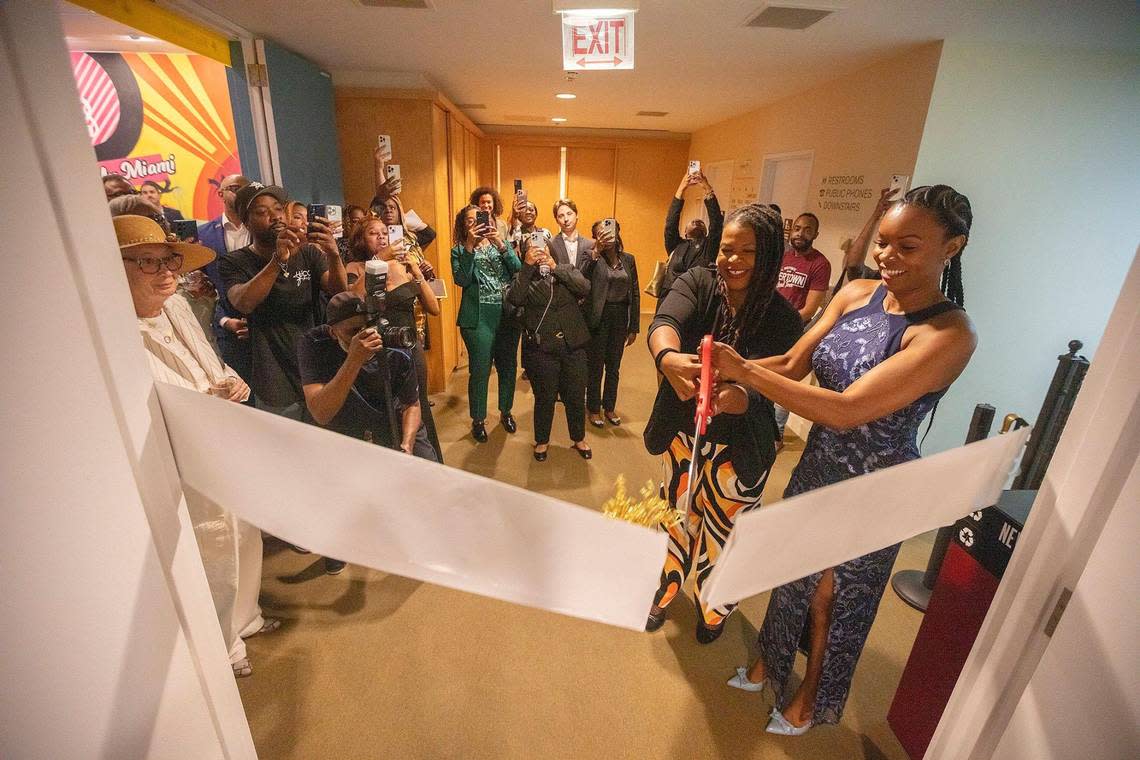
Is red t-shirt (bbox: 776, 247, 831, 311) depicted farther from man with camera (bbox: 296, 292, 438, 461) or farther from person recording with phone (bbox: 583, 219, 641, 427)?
man with camera (bbox: 296, 292, 438, 461)

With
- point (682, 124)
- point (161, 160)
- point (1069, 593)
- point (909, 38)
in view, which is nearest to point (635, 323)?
point (909, 38)

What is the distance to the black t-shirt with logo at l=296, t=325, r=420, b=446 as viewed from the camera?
1.76m

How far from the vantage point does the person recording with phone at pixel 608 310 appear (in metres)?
3.18

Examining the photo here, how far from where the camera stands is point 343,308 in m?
1.66

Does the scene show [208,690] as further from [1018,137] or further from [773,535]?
[1018,137]

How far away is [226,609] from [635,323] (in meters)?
2.73

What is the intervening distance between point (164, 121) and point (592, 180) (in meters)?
5.16

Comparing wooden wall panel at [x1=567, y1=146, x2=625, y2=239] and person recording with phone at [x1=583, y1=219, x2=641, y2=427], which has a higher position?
wooden wall panel at [x1=567, y1=146, x2=625, y2=239]

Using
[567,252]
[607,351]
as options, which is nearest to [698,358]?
[567,252]

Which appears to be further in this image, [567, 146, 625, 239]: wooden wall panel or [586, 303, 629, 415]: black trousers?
[567, 146, 625, 239]: wooden wall panel

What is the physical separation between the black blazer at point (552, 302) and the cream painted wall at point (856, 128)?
1943 millimetres

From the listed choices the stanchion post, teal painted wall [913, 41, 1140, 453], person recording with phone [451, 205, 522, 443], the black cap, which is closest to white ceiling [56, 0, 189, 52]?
person recording with phone [451, 205, 522, 443]

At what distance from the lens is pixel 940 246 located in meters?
1.12

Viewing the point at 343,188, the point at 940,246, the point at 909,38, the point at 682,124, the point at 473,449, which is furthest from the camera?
the point at 682,124
